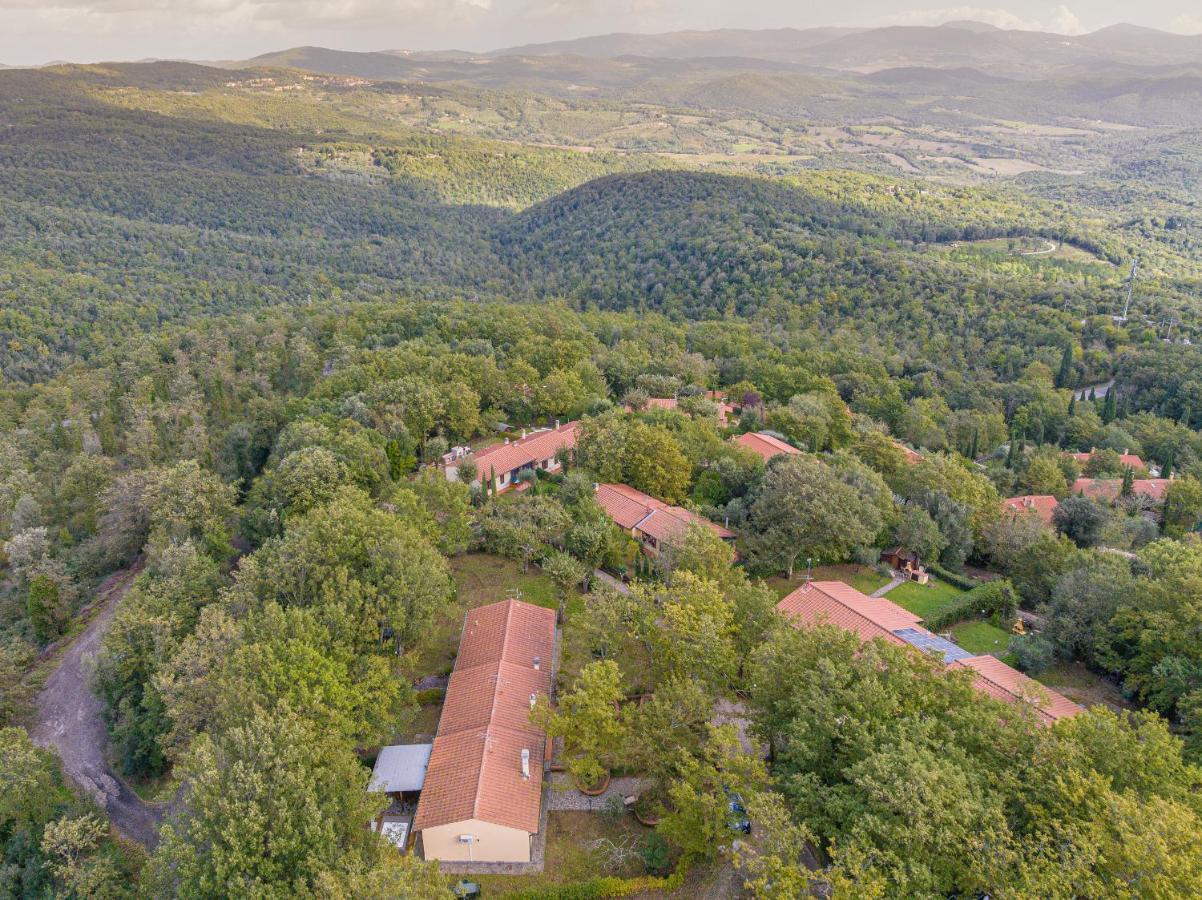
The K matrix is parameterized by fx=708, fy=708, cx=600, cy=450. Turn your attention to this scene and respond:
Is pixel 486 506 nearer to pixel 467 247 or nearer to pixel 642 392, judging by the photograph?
pixel 642 392

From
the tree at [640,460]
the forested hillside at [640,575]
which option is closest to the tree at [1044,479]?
the forested hillside at [640,575]

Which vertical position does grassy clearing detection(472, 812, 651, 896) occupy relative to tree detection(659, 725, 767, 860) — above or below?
below

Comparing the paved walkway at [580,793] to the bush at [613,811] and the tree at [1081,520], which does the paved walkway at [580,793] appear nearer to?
the bush at [613,811]

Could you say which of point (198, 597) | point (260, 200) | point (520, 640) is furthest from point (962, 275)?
point (260, 200)

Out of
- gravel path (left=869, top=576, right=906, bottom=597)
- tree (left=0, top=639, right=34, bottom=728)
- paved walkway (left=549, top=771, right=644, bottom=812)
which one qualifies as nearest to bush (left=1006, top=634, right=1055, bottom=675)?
gravel path (left=869, top=576, right=906, bottom=597)

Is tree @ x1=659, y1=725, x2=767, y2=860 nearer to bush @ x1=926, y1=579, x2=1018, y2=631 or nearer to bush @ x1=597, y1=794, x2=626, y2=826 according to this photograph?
bush @ x1=597, y1=794, x2=626, y2=826

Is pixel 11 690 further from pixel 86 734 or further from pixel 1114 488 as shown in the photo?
pixel 1114 488
